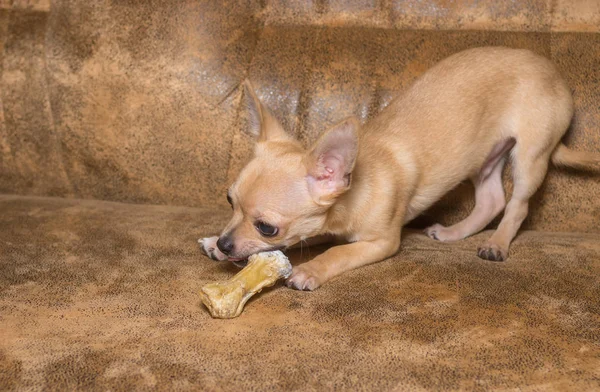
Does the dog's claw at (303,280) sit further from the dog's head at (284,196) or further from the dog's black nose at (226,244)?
the dog's black nose at (226,244)

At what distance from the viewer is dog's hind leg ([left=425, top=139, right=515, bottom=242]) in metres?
3.35

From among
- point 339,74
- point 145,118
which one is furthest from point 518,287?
point 145,118

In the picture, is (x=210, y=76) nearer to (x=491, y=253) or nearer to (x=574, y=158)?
(x=491, y=253)

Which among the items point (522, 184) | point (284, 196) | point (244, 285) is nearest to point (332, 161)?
point (284, 196)

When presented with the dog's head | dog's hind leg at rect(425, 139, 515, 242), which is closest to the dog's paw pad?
dog's hind leg at rect(425, 139, 515, 242)

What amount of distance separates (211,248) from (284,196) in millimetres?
525

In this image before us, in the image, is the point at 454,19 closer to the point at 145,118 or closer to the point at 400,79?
the point at 400,79

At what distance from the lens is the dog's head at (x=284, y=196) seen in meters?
2.47

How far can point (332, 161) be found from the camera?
2.46 metres

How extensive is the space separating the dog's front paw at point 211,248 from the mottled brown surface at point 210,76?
83cm

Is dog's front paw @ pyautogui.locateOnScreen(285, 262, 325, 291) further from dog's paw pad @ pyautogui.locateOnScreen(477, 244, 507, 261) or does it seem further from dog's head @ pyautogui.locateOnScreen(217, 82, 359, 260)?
dog's paw pad @ pyautogui.locateOnScreen(477, 244, 507, 261)

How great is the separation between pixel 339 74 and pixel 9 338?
217cm

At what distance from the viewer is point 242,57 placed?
3615mm

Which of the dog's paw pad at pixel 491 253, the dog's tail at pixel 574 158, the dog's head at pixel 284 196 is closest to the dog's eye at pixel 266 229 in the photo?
the dog's head at pixel 284 196
